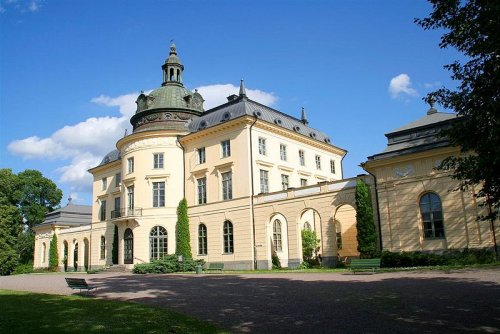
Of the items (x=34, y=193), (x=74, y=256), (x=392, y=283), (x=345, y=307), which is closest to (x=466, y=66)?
(x=345, y=307)

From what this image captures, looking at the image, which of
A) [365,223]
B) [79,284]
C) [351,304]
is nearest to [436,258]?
[365,223]

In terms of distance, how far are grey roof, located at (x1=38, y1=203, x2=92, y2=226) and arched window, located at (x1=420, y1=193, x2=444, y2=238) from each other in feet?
129

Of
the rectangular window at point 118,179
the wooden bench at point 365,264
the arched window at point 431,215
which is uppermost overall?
the rectangular window at point 118,179

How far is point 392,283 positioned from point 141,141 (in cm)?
2575

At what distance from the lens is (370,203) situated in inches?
964

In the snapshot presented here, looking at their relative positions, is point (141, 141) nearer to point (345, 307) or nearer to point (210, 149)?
point (210, 149)

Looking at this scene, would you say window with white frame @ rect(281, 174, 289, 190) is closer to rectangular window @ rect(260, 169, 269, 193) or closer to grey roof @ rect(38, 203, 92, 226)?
rectangular window @ rect(260, 169, 269, 193)

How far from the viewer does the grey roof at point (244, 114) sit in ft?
108

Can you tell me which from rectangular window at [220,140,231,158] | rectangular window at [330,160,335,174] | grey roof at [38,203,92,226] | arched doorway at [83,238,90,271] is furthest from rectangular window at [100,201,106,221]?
rectangular window at [330,160,335,174]

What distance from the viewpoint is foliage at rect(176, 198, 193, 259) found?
108ft

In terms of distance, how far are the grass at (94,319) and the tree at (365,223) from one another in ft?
48.8

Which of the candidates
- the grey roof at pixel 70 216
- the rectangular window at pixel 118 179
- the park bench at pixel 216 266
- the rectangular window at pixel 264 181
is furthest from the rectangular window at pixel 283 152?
the grey roof at pixel 70 216

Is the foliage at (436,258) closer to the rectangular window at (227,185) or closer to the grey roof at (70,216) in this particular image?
the rectangular window at (227,185)

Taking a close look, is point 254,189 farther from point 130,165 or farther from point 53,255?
point 53,255
